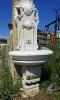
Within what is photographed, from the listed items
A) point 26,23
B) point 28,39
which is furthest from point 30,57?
point 26,23

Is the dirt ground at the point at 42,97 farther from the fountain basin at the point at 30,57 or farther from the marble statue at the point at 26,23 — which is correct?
the marble statue at the point at 26,23

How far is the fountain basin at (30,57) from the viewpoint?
602 centimetres

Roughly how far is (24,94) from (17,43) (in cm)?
108

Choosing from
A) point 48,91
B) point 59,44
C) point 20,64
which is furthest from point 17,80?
point 59,44

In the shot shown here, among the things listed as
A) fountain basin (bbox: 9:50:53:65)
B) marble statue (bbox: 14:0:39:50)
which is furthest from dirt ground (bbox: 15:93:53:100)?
marble statue (bbox: 14:0:39:50)

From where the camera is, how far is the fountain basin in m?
6.02

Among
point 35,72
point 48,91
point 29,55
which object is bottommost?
point 48,91

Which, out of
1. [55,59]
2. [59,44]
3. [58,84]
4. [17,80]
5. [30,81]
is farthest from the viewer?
[59,44]

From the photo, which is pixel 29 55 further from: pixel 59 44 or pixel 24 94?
pixel 59 44

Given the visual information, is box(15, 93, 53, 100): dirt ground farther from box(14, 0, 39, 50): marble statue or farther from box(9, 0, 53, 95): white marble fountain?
box(14, 0, 39, 50): marble statue

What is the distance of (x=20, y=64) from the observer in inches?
248

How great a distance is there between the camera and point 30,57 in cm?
605

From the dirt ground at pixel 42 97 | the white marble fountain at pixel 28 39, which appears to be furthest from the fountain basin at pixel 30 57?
the dirt ground at pixel 42 97

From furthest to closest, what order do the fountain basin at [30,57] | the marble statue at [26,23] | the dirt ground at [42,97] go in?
the marble statue at [26,23] → the dirt ground at [42,97] → the fountain basin at [30,57]
